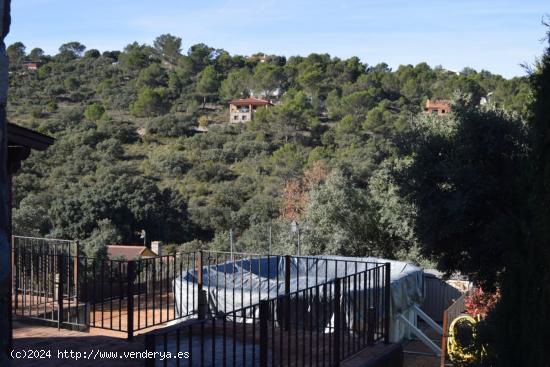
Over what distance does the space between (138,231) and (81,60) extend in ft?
145

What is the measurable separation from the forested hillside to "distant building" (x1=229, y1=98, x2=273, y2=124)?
2.73 feet

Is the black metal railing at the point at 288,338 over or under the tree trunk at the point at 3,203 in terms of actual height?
under

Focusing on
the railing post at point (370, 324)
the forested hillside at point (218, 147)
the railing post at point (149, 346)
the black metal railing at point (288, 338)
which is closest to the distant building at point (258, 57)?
the forested hillside at point (218, 147)

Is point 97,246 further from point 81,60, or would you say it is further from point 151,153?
point 81,60

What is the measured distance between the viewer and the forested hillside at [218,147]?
655 inches

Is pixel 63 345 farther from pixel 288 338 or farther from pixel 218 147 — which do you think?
pixel 218 147

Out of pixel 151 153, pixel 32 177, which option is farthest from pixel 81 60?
pixel 32 177

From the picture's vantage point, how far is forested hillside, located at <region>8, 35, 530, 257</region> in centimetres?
1662

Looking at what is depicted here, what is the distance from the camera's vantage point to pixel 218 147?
142ft

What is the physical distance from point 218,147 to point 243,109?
9951 millimetres

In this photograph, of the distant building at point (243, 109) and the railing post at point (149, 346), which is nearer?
the railing post at point (149, 346)

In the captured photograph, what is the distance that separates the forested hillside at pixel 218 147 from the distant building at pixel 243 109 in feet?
2.73

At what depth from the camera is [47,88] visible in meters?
52.8

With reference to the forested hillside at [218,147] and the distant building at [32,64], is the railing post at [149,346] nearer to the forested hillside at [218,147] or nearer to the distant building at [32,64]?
the forested hillside at [218,147]
